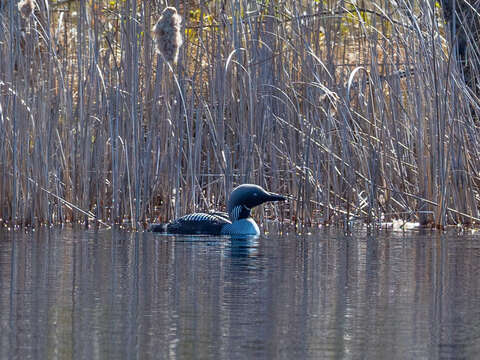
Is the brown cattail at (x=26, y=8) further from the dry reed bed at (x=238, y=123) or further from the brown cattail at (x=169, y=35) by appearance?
the brown cattail at (x=169, y=35)

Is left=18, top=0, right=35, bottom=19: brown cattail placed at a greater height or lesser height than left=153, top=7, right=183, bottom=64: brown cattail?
greater

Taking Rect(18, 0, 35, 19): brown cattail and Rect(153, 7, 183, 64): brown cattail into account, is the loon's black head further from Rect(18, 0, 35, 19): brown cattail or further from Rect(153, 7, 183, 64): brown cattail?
Rect(18, 0, 35, 19): brown cattail

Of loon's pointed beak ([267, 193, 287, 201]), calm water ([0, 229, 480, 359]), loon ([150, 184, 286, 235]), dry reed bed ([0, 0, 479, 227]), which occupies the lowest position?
calm water ([0, 229, 480, 359])

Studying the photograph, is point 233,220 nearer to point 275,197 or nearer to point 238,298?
point 275,197

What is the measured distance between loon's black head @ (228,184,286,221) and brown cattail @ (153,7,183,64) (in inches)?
40.8

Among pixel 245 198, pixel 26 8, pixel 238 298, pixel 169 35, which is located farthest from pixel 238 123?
pixel 238 298

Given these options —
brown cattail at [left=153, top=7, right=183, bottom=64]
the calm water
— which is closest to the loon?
the calm water

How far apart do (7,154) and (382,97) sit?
2.78 m

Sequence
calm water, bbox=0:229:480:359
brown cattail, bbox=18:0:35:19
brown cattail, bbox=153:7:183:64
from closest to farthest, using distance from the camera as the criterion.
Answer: calm water, bbox=0:229:480:359 < brown cattail, bbox=153:7:183:64 < brown cattail, bbox=18:0:35:19

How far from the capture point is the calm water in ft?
11.6

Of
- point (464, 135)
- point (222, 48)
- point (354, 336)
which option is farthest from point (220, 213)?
point (354, 336)

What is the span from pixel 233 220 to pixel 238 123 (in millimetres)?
770

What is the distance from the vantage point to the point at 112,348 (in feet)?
11.3

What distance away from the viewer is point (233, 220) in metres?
7.85
